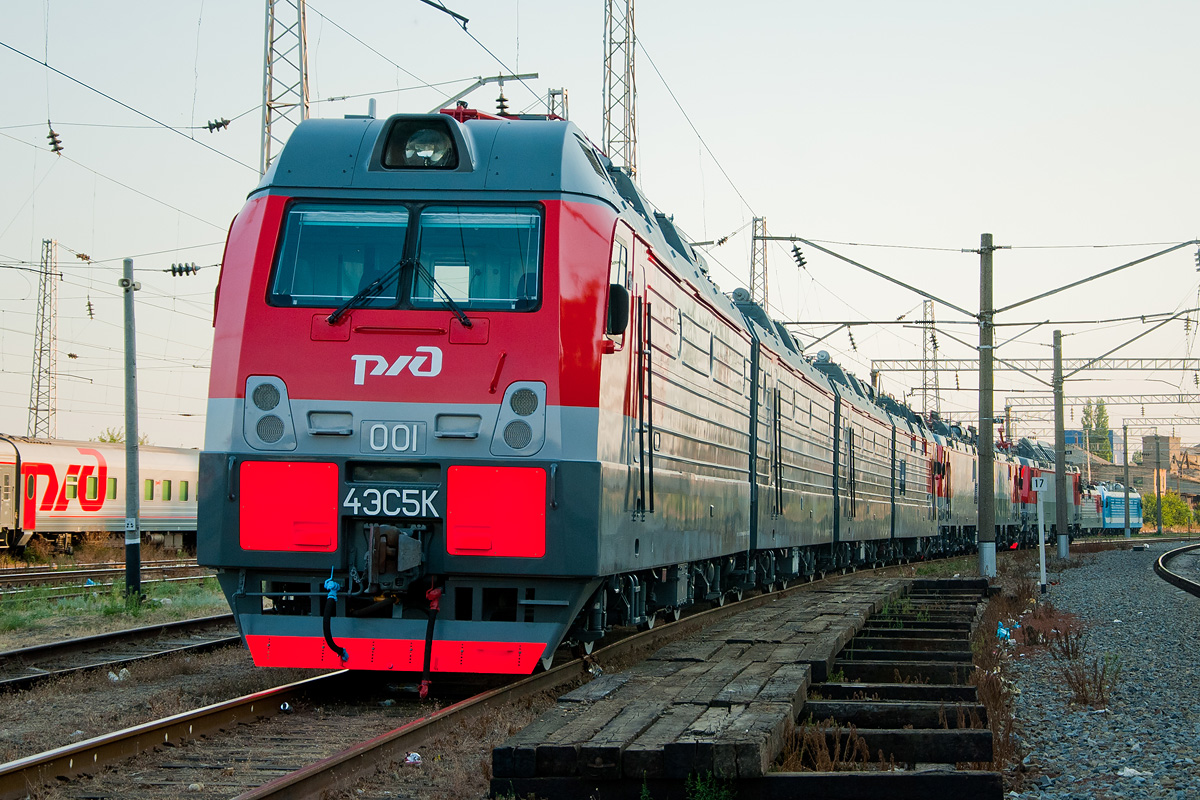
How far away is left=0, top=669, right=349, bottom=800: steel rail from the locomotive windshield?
2371 millimetres

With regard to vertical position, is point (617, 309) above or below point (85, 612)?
above

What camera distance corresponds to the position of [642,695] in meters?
6.20

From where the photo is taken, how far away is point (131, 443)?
16.2 metres

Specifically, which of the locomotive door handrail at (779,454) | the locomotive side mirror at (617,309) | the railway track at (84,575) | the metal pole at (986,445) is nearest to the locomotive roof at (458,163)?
the locomotive side mirror at (617,309)

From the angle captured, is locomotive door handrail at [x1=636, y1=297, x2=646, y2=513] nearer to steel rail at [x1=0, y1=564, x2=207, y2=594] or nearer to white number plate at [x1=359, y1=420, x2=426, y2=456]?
white number plate at [x1=359, y1=420, x2=426, y2=456]

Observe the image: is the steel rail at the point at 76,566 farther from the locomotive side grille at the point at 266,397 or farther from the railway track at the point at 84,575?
the locomotive side grille at the point at 266,397

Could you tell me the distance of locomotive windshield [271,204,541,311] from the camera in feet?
24.7

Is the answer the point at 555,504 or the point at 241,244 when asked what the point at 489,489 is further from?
the point at 241,244

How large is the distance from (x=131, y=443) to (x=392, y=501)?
10.2 metres

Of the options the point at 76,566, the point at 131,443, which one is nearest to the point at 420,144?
the point at 131,443

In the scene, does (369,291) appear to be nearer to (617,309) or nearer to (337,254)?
(337,254)

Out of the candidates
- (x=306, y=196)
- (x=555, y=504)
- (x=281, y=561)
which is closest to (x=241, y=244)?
(x=306, y=196)

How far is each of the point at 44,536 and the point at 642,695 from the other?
25603mm

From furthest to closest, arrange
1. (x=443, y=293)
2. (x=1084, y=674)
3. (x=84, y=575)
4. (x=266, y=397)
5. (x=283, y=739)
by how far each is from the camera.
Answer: (x=84, y=575)
(x=1084, y=674)
(x=443, y=293)
(x=266, y=397)
(x=283, y=739)
